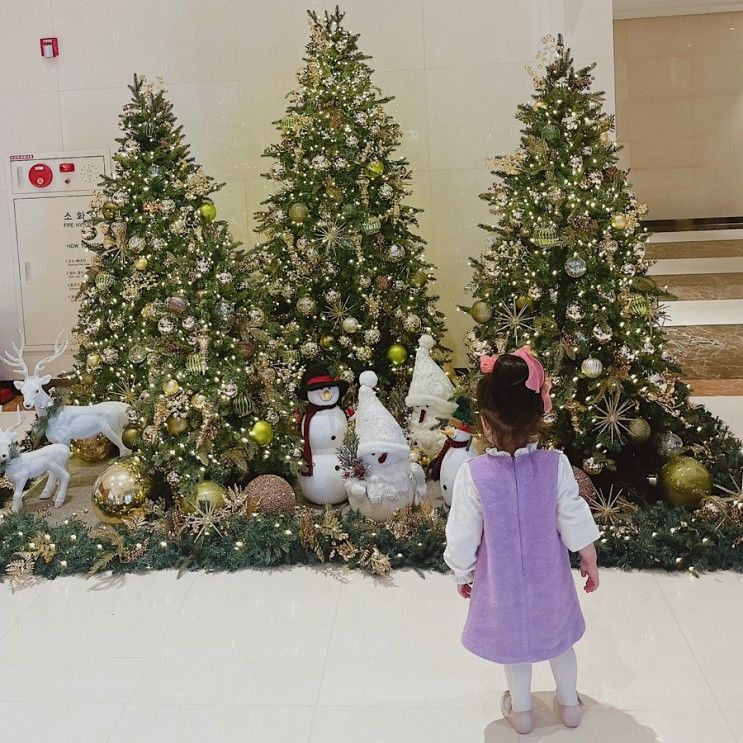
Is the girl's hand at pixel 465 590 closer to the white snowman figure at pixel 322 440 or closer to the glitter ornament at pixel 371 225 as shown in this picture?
the white snowman figure at pixel 322 440

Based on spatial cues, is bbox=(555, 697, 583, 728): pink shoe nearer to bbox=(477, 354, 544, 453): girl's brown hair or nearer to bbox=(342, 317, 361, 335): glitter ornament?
bbox=(477, 354, 544, 453): girl's brown hair

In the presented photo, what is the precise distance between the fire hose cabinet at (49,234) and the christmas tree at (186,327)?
1.85m

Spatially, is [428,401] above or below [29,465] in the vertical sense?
above

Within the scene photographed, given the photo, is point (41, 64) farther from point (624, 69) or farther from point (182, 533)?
point (624, 69)

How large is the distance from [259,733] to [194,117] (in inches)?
198

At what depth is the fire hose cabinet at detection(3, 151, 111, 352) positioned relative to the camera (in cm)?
743

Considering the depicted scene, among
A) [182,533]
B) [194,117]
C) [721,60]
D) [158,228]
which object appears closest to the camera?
[182,533]

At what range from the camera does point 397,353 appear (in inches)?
242

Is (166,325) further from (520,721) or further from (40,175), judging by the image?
(40,175)

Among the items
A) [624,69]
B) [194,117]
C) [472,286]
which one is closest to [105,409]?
[472,286]

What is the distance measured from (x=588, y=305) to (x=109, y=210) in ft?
8.77

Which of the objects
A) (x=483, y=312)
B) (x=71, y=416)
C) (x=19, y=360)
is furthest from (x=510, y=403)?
(x=19, y=360)

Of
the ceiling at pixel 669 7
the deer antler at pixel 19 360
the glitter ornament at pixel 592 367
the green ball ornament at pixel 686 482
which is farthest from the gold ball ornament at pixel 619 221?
the ceiling at pixel 669 7

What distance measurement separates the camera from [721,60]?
A: 11.4 metres
